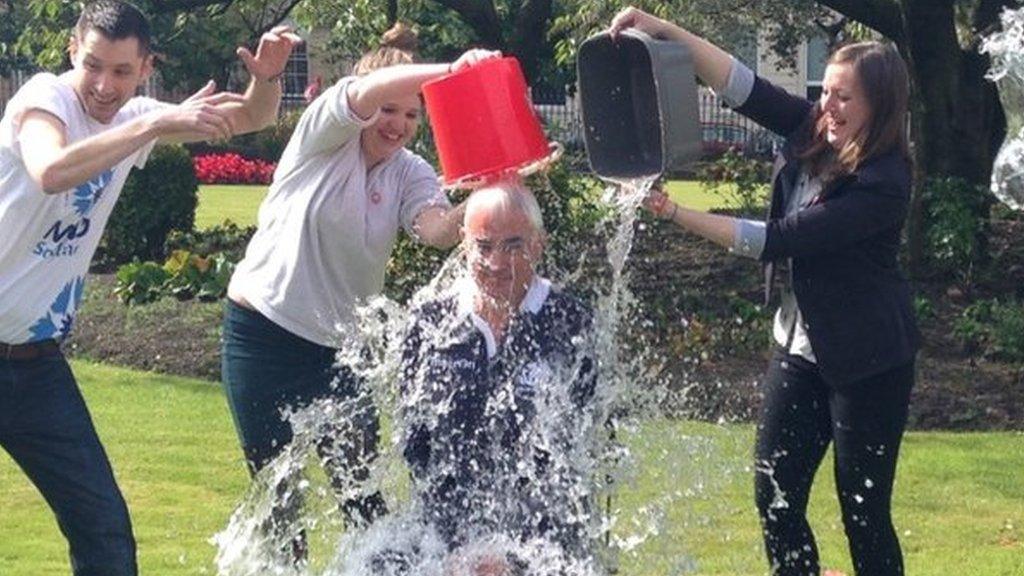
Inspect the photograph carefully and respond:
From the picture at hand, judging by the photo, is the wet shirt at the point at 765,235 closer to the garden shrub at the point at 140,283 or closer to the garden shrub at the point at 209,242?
the garden shrub at the point at 140,283

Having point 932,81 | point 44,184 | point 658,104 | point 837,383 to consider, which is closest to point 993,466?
point 837,383

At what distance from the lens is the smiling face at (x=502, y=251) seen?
4469 mm

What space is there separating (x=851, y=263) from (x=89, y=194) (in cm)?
216

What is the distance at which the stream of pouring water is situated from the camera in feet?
14.7

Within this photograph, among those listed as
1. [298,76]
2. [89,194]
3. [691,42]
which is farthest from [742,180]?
[298,76]

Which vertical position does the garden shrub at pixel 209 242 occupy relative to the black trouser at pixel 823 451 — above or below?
below

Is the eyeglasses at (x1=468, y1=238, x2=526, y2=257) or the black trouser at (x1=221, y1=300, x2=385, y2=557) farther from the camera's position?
the black trouser at (x1=221, y1=300, x2=385, y2=557)

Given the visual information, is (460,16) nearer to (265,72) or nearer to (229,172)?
(265,72)

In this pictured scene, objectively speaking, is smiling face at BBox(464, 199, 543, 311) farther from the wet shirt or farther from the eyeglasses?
the wet shirt

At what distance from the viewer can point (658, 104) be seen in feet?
17.0

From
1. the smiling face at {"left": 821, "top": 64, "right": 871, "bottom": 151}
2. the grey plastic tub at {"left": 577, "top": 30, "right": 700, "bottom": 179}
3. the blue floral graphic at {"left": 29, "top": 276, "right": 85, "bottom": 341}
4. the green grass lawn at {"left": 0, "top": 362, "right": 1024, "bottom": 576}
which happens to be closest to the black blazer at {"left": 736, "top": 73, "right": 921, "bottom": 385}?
the smiling face at {"left": 821, "top": 64, "right": 871, "bottom": 151}

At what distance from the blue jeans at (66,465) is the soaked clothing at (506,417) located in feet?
3.00

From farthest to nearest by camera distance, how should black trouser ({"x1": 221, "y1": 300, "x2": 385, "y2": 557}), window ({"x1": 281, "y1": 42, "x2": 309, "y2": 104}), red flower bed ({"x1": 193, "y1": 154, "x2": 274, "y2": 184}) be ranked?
window ({"x1": 281, "y1": 42, "x2": 309, "y2": 104})
red flower bed ({"x1": 193, "y1": 154, "x2": 274, "y2": 184})
black trouser ({"x1": 221, "y1": 300, "x2": 385, "y2": 557})

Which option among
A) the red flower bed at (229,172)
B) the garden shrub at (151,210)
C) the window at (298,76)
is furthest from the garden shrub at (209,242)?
the window at (298,76)
